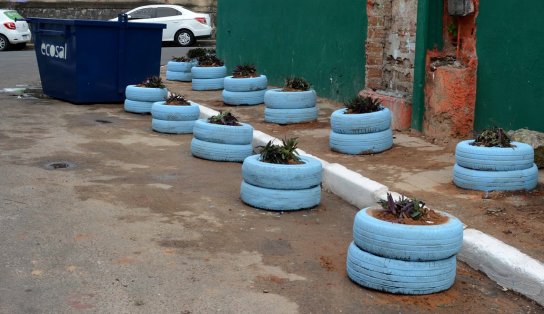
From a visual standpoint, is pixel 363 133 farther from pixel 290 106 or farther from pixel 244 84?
pixel 244 84

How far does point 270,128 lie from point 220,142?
219cm

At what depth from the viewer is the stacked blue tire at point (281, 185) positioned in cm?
706

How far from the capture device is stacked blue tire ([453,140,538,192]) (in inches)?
286

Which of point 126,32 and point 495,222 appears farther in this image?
point 126,32

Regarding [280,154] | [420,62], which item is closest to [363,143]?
[420,62]

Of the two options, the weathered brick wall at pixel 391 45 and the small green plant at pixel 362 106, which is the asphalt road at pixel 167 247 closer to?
the small green plant at pixel 362 106

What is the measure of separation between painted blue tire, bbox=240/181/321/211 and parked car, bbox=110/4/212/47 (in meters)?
25.7

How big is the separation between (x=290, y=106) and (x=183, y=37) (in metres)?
21.6

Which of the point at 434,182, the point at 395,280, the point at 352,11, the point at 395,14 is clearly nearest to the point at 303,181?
the point at 434,182

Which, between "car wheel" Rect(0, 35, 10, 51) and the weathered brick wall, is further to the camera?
"car wheel" Rect(0, 35, 10, 51)

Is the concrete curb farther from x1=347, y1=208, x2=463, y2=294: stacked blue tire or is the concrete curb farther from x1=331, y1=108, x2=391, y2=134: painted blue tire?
x1=331, y1=108, x2=391, y2=134: painted blue tire

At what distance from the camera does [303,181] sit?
7094 mm

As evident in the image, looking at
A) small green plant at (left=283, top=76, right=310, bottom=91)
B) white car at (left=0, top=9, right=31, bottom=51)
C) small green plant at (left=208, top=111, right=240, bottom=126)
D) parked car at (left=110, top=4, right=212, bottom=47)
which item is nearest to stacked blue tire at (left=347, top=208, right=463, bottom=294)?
small green plant at (left=208, top=111, right=240, bottom=126)

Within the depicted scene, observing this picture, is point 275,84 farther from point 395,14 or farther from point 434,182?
point 434,182
